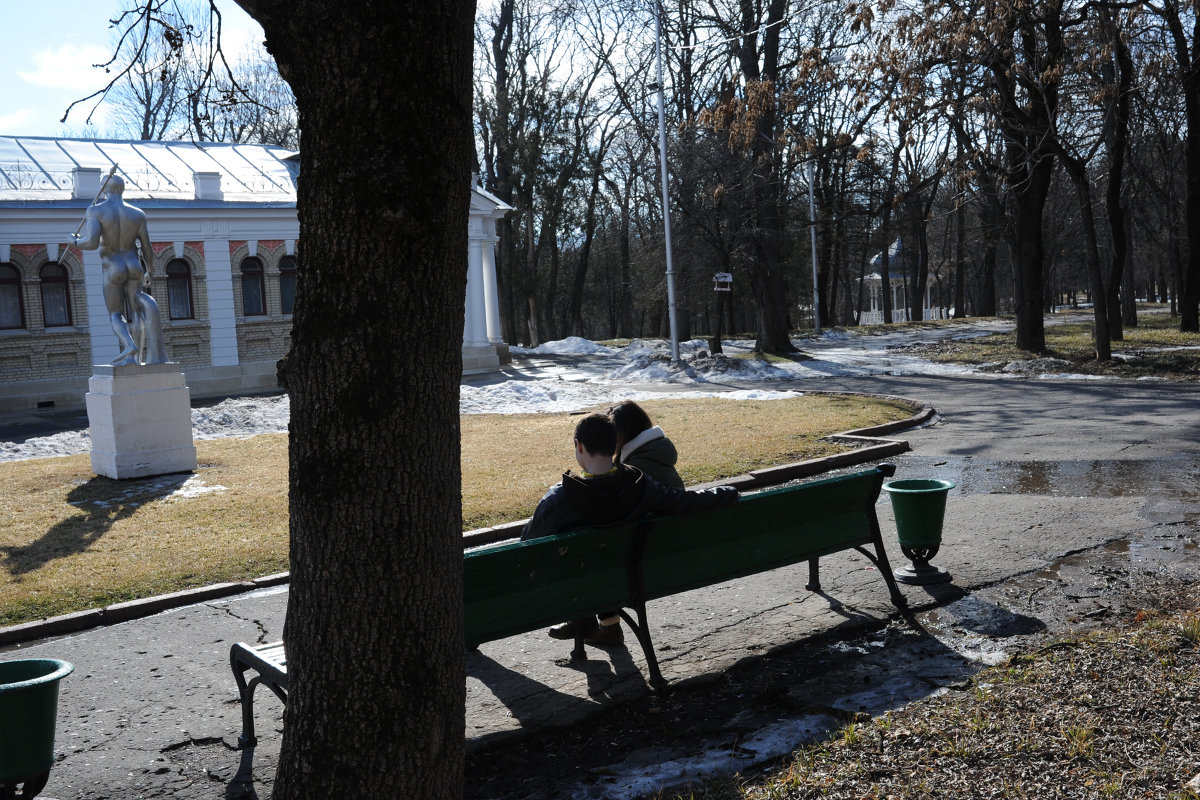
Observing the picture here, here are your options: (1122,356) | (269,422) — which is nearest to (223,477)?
(269,422)

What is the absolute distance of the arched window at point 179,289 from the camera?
91.2 feet

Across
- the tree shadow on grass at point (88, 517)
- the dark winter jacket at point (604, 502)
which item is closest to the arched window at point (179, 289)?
the tree shadow on grass at point (88, 517)

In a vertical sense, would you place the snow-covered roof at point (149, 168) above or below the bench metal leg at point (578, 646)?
above

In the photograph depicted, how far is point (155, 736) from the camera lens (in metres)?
4.52

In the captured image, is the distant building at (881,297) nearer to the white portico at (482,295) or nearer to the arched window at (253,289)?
the white portico at (482,295)

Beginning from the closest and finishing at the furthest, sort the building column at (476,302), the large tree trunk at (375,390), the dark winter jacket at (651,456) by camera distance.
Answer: the large tree trunk at (375,390)
the dark winter jacket at (651,456)
the building column at (476,302)

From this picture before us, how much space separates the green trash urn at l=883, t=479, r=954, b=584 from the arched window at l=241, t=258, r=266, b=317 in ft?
84.3

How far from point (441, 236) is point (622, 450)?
10.1 ft

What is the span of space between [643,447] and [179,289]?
2551 centimetres

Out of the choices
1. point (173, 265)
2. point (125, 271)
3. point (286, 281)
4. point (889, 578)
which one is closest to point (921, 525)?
point (889, 578)

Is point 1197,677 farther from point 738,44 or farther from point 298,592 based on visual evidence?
point 738,44

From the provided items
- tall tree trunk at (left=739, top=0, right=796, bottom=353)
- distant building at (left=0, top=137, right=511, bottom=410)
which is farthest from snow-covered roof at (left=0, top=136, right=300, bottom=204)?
tall tree trunk at (left=739, top=0, right=796, bottom=353)

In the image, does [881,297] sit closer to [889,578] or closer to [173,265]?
[173,265]

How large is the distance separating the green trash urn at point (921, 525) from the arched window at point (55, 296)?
2563 centimetres
